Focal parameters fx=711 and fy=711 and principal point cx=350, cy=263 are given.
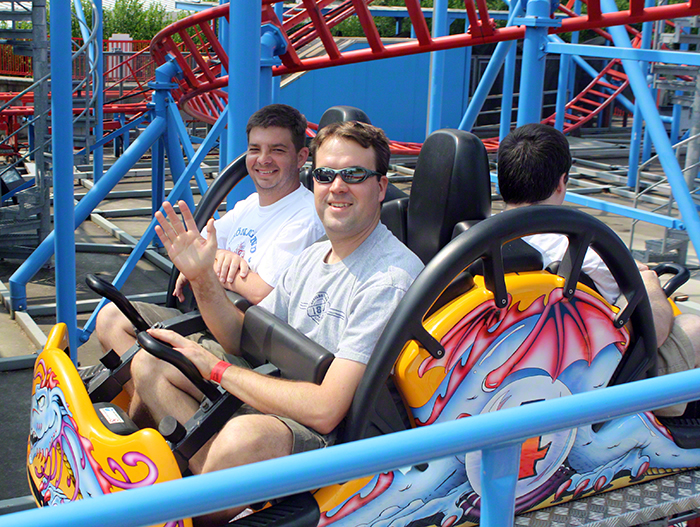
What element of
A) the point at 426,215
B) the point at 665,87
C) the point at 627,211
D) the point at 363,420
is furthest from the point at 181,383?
the point at 665,87

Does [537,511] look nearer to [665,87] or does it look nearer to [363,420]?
[363,420]

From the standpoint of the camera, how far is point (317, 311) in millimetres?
1842

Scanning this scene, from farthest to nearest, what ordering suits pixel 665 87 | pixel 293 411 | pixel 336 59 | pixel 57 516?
pixel 665 87, pixel 336 59, pixel 293 411, pixel 57 516

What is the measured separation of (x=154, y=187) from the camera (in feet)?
16.6

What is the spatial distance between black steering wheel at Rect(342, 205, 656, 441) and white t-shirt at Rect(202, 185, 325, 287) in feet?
2.44

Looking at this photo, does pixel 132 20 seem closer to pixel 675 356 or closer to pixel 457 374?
pixel 675 356

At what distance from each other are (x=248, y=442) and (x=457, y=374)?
49cm

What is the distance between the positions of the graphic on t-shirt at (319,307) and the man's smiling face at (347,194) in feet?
0.53

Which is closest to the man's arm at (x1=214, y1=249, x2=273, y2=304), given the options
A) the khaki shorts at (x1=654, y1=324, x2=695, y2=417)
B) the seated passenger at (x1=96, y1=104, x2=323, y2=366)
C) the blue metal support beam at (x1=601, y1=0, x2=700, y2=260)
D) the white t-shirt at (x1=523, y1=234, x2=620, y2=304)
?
the seated passenger at (x1=96, y1=104, x2=323, y2=366)

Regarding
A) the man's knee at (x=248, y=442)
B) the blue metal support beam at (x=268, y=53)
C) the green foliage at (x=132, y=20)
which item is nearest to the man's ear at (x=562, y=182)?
the man's knee at (x=248, y=442)

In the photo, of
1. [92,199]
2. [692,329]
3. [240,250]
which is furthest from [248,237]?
[92,199]

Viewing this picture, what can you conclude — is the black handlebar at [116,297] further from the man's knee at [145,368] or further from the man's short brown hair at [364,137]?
the man's short brown hair at [364,137]

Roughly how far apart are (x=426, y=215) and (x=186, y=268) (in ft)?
2.17

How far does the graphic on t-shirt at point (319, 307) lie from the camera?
71.0 inches
